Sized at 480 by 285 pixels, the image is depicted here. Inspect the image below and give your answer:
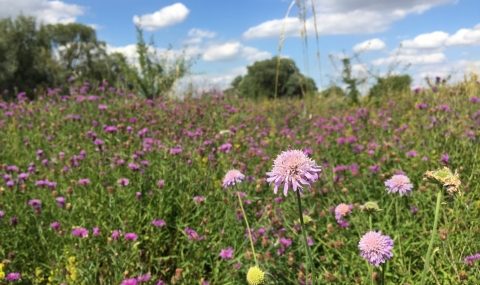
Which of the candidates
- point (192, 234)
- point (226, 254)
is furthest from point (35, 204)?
point (226, 254)

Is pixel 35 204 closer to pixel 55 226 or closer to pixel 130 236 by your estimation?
pixel 55 226

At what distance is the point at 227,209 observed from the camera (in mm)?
2994

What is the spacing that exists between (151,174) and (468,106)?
126 inches

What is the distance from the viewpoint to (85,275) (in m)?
2.46

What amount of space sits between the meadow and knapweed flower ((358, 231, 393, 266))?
20cm

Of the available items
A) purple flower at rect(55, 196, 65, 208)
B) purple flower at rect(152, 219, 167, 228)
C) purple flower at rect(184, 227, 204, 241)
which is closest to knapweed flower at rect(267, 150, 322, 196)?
purple flower at rect(184, 227, 204, 241)

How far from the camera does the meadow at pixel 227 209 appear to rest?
2.42 meters

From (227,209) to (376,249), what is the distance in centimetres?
161

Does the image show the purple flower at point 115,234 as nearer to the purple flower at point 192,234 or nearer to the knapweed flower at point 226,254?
the purple flower at point 192,234

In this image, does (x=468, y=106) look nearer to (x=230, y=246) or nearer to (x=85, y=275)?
(x=230, y=246)

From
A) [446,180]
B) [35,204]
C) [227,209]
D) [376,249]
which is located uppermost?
[446,180]

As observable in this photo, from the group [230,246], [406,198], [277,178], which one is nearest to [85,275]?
[230,246]

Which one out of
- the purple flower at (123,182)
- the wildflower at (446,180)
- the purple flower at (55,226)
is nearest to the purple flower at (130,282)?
the purple flower at (55,226)

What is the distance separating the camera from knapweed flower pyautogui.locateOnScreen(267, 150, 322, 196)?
1313 mm
